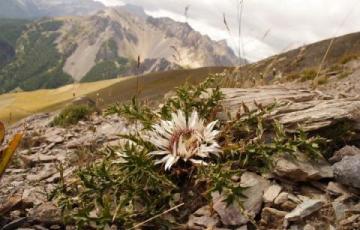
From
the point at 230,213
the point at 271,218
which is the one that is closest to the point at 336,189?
the point at 271,218

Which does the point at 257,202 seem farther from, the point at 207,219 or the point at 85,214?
the point at 85,214

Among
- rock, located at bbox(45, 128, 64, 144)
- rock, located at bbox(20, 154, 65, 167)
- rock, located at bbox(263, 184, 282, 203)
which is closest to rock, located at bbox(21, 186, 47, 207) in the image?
rock, located at bbox(20, 154, 65, 167)

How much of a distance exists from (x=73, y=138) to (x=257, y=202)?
584cm

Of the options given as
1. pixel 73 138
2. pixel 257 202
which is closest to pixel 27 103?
pixel 73 138

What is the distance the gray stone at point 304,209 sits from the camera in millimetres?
4047

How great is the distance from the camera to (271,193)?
4402 mm

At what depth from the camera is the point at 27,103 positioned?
95500 mm

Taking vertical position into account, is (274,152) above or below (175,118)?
below

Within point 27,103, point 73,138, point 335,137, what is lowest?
point 27,103

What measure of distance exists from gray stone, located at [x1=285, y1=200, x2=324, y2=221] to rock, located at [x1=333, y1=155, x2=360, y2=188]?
431 millimetres

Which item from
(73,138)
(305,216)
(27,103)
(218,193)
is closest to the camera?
(305,216)

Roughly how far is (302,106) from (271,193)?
1595 mm

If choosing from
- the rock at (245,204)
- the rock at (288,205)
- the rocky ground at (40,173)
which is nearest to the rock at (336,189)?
the rock at (288,205)

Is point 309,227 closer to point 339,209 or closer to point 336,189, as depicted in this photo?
point 339,209
